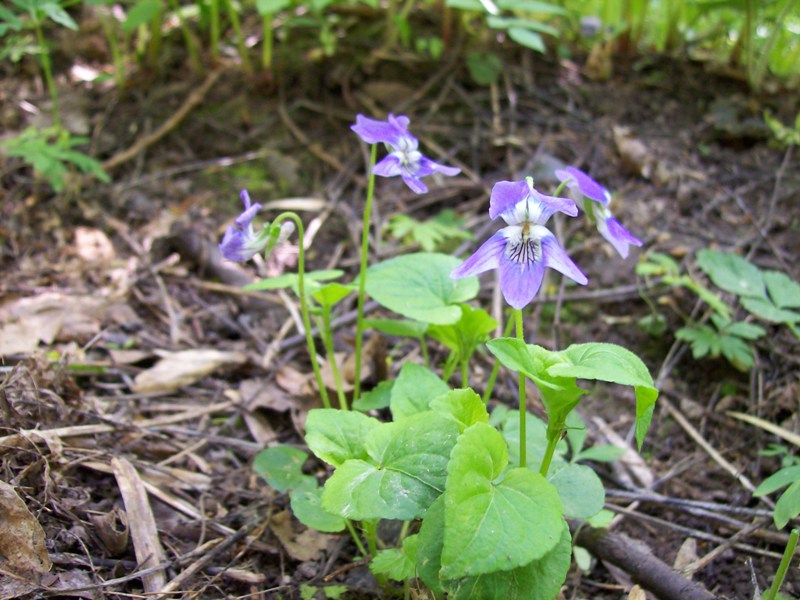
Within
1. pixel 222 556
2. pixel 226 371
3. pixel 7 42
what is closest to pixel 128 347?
→ pixel 226 371

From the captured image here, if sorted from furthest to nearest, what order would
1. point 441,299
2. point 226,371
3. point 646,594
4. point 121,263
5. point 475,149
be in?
1. point 475,149
2. point 121,263
3. point 226,371
4. point 441,299
5. point 646,594

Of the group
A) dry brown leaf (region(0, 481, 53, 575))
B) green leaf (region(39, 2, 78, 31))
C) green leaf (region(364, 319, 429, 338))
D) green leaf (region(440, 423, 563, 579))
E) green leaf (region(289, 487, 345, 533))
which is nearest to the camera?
green leaf (region(440, 423, 563, 579))

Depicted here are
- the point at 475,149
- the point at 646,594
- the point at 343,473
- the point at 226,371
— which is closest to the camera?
the point at 343,473

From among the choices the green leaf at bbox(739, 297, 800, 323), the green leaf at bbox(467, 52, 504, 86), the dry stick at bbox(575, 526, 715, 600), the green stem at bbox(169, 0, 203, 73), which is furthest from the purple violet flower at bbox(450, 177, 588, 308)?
the green stem at bbox(169, 0, 203, 73)

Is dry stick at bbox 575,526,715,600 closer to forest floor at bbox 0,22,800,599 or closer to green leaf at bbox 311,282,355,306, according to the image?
forest floor at bbox 0,22,800,599

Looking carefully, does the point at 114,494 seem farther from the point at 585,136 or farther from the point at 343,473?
the point at 585,136

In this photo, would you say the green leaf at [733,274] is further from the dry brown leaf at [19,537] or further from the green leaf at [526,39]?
the dry brown leaf at [19,537]
